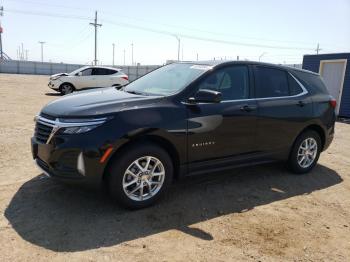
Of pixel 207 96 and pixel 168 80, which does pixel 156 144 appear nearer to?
pixel 207 96

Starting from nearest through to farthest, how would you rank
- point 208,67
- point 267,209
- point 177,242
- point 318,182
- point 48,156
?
point 177,242, point 48,156, point 267,209, point 208,67, point 318,182

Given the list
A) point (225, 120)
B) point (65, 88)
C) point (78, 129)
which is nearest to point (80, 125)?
point (78, 129)

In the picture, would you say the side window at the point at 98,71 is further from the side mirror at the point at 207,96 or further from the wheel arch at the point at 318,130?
the side mirror at the point at 207,96

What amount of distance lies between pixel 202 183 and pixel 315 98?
2471 millimetres

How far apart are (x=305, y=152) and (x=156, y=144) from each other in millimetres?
2966

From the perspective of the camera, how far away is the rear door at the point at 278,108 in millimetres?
4969

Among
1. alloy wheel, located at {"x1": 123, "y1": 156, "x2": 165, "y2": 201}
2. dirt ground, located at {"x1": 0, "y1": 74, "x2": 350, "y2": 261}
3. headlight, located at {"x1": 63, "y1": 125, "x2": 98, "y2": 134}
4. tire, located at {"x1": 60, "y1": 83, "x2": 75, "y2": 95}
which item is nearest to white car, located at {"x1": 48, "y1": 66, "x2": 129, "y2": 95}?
tire, located at {"x1": 60, "y1": 83, "x2": 75, "y2": 95}

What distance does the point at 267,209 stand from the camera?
14.0 feet

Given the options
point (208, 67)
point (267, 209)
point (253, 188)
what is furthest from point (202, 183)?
point (208, 67)

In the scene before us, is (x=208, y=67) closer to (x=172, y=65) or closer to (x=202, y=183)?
(x=172, y=65)

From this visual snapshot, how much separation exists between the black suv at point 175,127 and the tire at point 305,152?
0.06 feet

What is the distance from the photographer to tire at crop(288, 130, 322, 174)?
557 centimetres

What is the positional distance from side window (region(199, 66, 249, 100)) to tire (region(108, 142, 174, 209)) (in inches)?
44.6

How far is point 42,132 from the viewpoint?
3836mm
